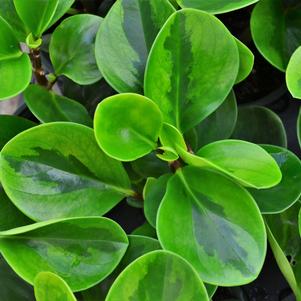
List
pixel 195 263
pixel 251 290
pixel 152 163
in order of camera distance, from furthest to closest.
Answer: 1. pixel 251 290
2. pixel 152 163
3. pixel 195 263

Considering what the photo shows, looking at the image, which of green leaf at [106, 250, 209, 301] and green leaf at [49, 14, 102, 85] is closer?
green leaf at [106, 250, 209, 301]

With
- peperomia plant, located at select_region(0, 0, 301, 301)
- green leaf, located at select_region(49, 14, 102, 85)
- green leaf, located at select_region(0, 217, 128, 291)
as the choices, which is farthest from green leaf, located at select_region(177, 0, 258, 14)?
green leaf, located at select_region(0, 217, 128, 291)

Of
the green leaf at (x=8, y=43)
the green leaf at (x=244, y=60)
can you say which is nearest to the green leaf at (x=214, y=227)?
the green leaf at (x=244, y=60)

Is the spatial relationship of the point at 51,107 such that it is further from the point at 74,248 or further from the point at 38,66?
the point at 74,248

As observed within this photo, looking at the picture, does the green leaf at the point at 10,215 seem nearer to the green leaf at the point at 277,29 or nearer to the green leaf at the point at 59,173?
the green leaf at the point at 59,173

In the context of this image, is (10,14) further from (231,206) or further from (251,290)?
(251,290)

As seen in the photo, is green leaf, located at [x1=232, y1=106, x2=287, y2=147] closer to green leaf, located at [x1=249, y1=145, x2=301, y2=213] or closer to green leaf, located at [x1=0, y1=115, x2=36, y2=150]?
green leaf, located at [x1=249, y1=145, x2=301, y2=213]

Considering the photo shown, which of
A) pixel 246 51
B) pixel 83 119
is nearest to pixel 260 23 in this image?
pixel 246 51
